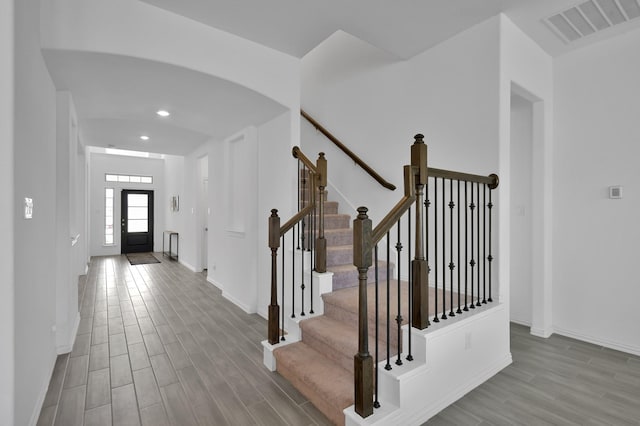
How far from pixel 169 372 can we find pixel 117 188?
29.5ft

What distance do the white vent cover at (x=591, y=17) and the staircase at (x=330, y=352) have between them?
2907 millimetres

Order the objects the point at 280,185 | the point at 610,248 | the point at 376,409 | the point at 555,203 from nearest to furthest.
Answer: the point at 376,409, the point at 610,248, the point at 555,203, the point at 280,185

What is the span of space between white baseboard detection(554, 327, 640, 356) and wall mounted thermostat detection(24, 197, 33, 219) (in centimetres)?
478

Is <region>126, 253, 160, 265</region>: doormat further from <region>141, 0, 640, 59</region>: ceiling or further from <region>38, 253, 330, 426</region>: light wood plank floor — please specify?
<region>141, 0, 640, 59</region>: ceiling

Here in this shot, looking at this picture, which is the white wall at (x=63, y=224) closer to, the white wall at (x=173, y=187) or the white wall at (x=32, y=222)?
the white wall at (x=32, y=222)

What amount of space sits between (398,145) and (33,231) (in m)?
3.34

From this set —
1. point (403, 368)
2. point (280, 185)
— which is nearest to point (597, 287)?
point (403, 368)

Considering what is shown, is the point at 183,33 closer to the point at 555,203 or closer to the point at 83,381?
the point at 83,381

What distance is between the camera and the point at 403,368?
2045 millimetres

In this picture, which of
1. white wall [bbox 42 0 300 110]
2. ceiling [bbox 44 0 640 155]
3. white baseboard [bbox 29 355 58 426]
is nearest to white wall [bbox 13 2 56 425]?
white baseboard [bbox 29 355 58 426]

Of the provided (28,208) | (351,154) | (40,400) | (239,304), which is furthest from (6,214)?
(351,154)

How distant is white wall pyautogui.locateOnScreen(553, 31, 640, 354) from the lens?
3057 millimetres

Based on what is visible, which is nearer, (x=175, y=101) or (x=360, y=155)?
(x=175, y=101)

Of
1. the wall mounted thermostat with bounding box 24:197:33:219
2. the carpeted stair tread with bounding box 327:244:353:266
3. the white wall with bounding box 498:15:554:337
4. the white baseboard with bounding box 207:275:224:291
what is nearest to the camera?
the wall mounted thermostat with bounding box 24:197:33:219
